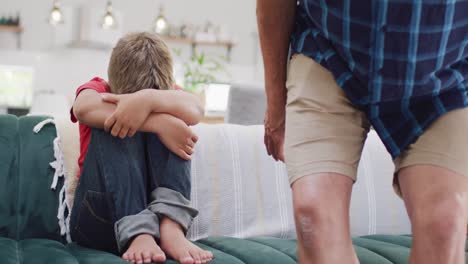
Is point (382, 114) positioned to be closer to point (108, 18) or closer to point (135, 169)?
point (135, 169)

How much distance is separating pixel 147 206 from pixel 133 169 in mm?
104

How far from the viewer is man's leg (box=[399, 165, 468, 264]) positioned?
3.34 ft

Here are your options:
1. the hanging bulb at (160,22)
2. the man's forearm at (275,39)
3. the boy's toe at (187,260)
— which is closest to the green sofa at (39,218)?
the boy's toe at (187,260)

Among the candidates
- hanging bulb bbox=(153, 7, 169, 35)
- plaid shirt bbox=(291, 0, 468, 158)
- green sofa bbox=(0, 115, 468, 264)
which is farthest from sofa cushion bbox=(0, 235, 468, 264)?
hanging bulb bbox=(153, 7, 169, 35)

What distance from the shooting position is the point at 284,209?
2023 millimetres

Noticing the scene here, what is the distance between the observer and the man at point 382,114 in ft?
3.33

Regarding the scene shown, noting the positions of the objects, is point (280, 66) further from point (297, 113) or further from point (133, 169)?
point (133, 169)

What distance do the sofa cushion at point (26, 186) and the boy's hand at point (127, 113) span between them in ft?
1.00

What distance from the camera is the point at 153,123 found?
1.65 meters

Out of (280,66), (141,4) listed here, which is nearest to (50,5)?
(141,4)

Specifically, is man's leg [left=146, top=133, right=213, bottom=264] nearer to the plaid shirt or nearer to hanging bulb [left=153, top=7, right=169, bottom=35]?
the plaid shirt

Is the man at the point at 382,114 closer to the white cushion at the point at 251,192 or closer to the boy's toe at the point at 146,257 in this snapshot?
the boy's toe at the point at 146,257

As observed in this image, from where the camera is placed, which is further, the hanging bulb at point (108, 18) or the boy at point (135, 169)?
the hanging bulb at point (108, 18)

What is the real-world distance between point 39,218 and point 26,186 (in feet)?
0.32
